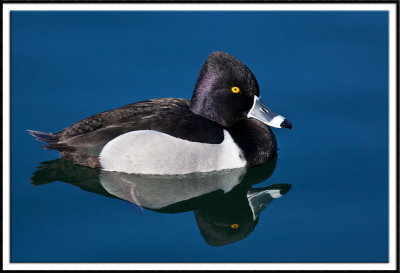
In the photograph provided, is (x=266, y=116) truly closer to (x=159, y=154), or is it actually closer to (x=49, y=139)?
(x=159, y=154)

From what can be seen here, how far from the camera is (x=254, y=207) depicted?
8.17 metres

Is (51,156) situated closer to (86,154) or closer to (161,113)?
(86,154)

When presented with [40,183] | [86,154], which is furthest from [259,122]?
[40,183]

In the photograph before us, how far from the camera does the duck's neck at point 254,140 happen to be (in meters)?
8.74

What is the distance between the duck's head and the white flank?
548 millimetres

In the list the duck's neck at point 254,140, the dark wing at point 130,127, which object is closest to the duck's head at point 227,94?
the duck's neck at point 254,140

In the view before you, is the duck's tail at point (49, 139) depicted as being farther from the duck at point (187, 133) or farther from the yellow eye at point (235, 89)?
the yellow eye at point (235, 89)

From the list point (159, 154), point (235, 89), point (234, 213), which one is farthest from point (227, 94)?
point (234, 213)

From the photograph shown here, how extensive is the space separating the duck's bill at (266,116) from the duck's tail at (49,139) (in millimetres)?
2488

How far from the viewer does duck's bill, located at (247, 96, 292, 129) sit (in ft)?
29.3

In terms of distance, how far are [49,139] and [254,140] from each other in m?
2.62

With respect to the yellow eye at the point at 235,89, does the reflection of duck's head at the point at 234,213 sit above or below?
below

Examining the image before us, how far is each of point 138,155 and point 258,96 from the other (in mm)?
1794

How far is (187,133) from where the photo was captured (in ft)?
27.4
